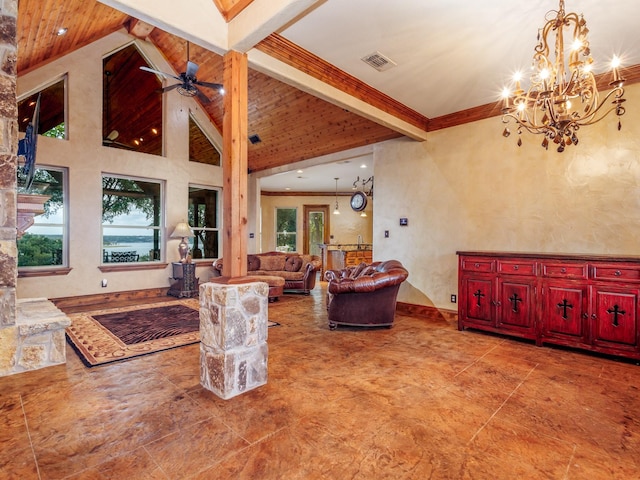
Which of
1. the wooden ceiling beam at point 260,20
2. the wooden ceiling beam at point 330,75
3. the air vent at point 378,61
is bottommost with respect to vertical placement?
the wooden ceiling beam at point 260,20

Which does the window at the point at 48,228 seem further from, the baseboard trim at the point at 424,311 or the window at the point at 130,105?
Result: the baseboard trim at the point at 424,311

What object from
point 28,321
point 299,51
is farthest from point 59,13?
point 28,321

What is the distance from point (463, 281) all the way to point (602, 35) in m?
2.72

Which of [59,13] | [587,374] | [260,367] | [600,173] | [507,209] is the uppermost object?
[59,13]

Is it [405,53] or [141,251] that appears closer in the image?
[405,53]

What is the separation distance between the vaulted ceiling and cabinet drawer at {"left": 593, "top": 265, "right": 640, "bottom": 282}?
6.62ft

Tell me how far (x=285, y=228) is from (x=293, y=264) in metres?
4.90

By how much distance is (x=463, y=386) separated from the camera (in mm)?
2566

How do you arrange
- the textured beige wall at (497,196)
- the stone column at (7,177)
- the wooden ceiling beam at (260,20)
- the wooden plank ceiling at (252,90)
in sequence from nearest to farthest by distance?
the wooden ceiling beam at (260,20)
the stone column at (7,177)
the textured beige wall at (497,196)
the wooden plank ceiling at (252,90)

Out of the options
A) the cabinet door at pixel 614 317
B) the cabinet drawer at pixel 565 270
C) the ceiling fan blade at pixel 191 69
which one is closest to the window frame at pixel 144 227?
the ceiling fan blade at pixel 191 69

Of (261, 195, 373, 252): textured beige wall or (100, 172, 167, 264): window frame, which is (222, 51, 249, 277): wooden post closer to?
(100, 172, 167, 264): window frame

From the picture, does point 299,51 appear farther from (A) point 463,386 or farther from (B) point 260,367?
(A) point 463,386

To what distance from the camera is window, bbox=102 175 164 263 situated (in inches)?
248

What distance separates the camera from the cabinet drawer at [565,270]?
10.9ft
